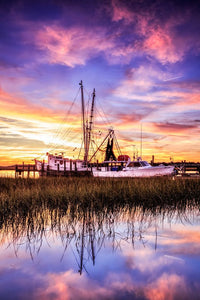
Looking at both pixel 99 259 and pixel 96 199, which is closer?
pixel 99 259

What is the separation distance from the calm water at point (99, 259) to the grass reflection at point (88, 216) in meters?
0.03

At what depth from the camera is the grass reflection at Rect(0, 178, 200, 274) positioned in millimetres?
6691

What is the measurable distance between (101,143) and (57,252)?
169 feet

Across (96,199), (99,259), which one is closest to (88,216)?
(96,199)

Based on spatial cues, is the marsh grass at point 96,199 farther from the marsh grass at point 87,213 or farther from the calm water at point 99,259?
the calm water at point 99,259

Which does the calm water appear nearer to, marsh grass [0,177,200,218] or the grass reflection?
the grass reflection

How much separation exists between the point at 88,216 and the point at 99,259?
4432mm

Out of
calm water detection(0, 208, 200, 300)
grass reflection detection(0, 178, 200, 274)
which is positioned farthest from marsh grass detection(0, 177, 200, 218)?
calm water detection(0, 208, 200, 300)

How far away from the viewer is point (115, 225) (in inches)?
335

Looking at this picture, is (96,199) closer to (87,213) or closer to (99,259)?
(87,213)

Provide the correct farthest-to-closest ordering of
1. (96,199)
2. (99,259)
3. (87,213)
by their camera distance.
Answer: (96,199), (87,213), (99,259)

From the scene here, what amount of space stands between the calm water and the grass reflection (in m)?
0.03

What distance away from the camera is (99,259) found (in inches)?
210

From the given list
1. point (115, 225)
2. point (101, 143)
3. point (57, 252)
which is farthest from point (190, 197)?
point (101, 143)
